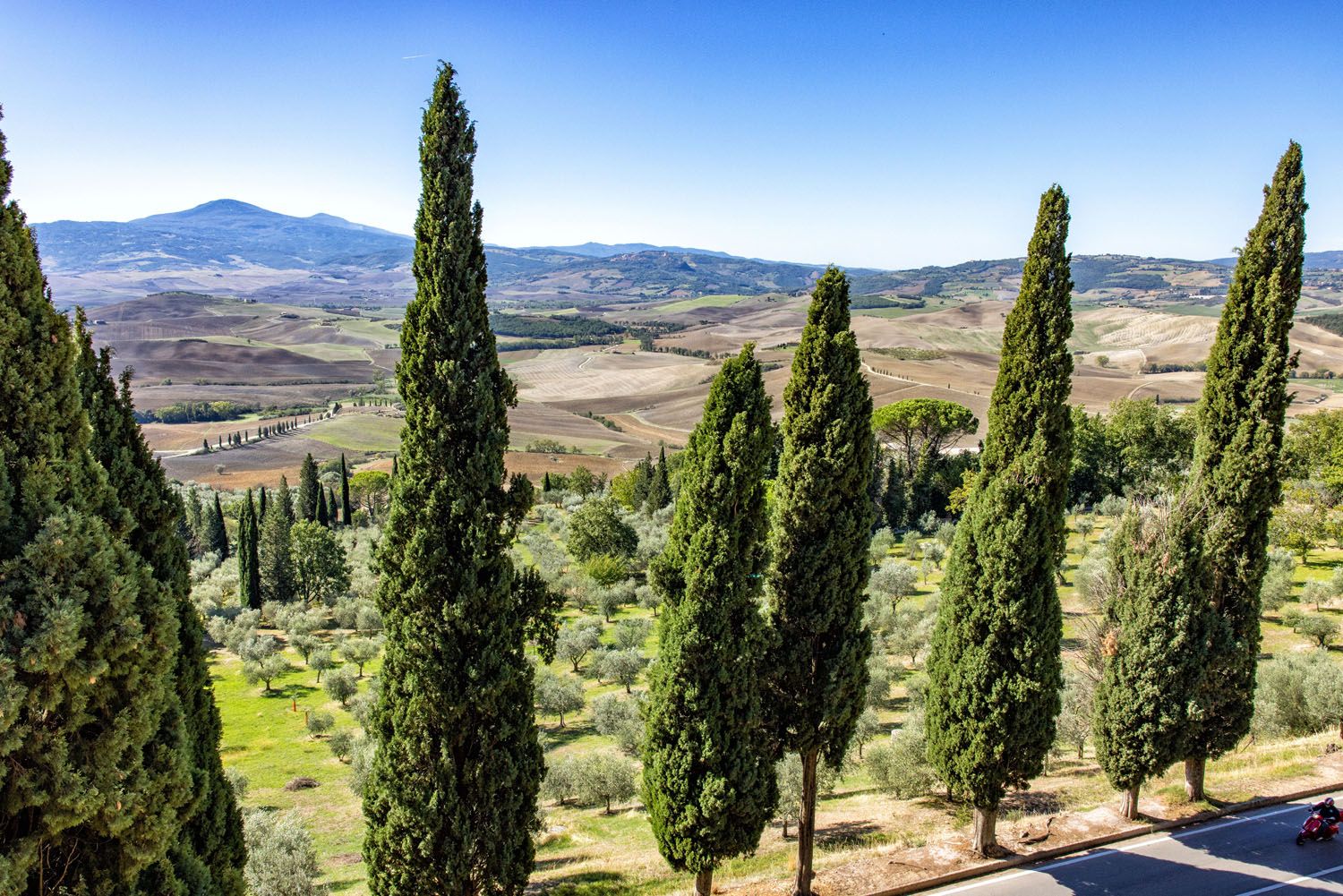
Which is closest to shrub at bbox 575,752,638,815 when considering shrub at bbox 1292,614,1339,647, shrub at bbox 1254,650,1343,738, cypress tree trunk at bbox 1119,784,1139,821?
cypress tree trunk at bbox 1119,784,1139,821

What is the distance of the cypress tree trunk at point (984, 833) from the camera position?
14445 mm

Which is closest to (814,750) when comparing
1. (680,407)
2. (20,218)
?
(20,218)

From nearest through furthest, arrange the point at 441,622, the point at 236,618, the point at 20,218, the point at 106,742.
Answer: the point at 106,742, the point at 20,218, the point at 441,622, the point at 236,618

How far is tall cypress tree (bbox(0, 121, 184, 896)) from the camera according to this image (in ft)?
17.5

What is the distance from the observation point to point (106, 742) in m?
5.70

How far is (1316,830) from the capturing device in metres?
15.1

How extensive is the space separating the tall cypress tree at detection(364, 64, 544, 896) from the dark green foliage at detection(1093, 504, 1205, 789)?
39.3 ft

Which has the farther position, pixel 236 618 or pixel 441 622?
pixel 236 618

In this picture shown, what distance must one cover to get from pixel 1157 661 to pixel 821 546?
7.52 m

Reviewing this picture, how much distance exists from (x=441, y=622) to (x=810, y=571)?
590 cm

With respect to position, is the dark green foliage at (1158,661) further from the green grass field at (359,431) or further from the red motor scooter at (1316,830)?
the green grass field at (359,431)

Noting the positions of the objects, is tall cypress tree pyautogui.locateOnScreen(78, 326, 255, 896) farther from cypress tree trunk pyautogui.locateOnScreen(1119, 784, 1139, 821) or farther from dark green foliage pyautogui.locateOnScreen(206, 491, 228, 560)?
dark green foliage pyautogui.locateOnScreen(206, 491, 228, 560)

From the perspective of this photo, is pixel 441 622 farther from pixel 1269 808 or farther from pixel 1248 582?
pixel 1269 808

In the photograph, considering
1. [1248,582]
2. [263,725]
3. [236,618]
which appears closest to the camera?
[1248,582]
